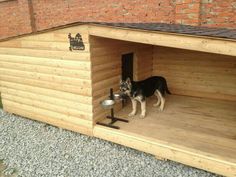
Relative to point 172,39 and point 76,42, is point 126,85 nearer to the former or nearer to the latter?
point 76,42

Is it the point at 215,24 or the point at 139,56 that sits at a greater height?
the point at 215,24

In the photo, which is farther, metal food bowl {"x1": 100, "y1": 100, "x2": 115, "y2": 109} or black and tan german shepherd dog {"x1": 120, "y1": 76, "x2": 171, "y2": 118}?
black and tan german shepherd dog {"x1": 120, "y1": 76, "x2": 171, "y2": 118}

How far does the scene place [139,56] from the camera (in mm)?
7875

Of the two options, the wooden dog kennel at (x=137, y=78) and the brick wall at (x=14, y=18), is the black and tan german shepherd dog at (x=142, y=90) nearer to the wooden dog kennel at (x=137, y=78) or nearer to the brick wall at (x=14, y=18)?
the wooden dog kennel at (x=137, y=78)

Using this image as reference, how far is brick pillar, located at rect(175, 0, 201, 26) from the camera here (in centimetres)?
741

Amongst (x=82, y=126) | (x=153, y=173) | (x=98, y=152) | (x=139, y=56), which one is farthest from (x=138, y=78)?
(x=153, y=173)

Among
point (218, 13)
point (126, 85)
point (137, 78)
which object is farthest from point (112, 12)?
point (126, 85)

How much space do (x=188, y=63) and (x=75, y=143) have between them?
185 inches

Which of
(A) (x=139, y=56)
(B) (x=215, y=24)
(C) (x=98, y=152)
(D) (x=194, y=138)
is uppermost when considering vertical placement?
(B) (x=215, y=24)

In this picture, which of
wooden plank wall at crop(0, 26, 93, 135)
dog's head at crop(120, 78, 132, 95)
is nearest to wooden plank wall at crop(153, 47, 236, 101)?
dog's head at crop(120, 78, 132, 95)

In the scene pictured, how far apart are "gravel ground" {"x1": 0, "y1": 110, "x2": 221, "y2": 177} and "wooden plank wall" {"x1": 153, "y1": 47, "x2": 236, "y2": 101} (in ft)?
12.4

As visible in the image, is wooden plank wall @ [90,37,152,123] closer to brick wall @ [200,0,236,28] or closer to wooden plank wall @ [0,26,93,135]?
wooden plank wall @ [0,26,93,135]

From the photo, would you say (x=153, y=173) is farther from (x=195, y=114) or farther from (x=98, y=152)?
(x=195, y=114)

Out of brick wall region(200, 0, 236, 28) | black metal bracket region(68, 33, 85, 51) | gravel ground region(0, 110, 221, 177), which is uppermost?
brick wall region(200, 0, 236, 28)
